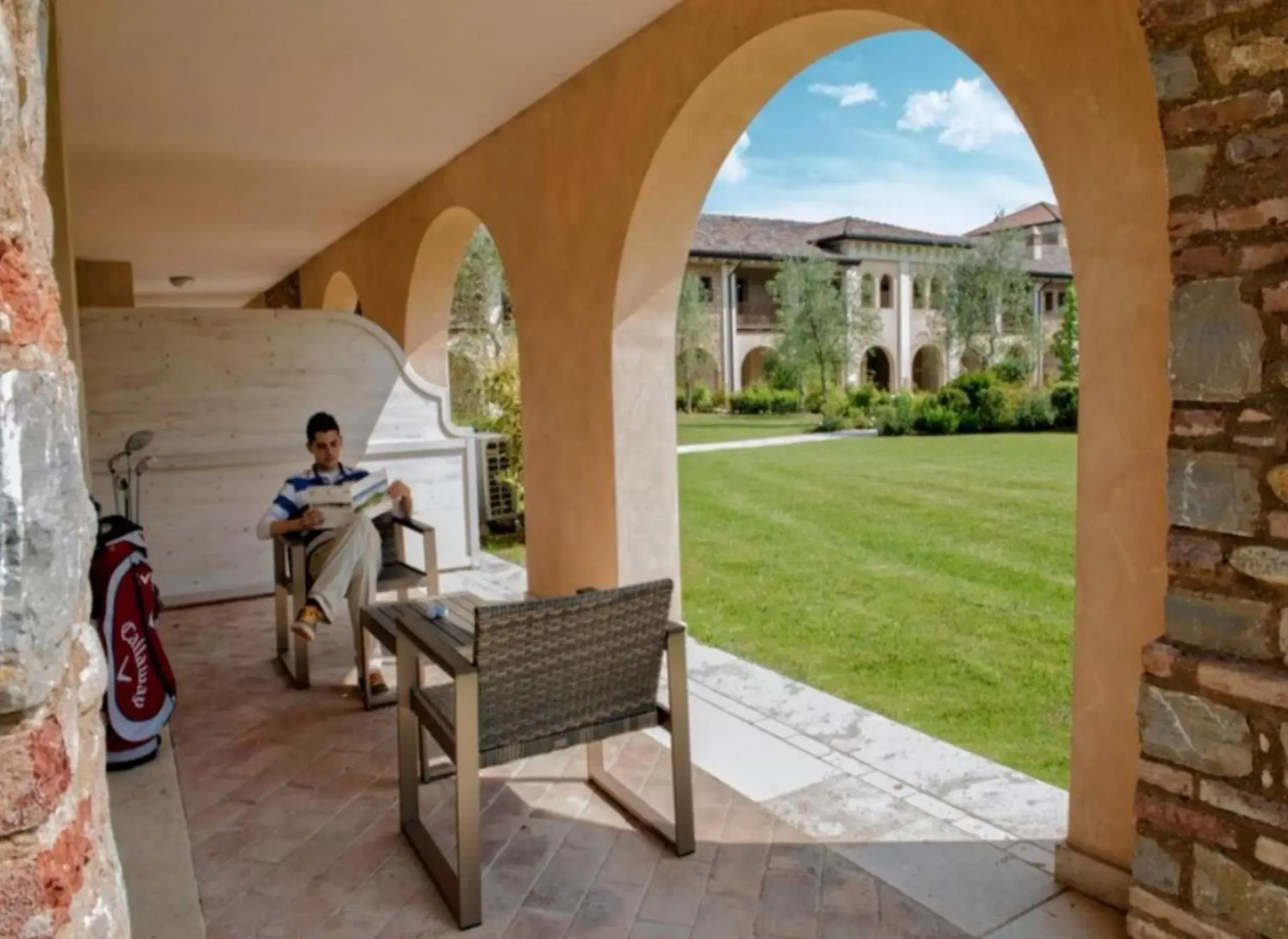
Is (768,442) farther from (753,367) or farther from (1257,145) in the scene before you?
(1257,145)

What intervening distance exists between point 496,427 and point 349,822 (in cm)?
620

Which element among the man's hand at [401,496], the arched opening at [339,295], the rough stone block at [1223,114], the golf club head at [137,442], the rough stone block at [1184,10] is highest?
the arched opening at [339,295]

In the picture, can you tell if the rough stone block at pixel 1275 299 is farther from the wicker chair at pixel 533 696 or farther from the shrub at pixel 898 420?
the shrub at pixel 898 420

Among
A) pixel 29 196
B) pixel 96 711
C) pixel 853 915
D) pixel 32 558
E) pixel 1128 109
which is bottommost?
pixel 853 915

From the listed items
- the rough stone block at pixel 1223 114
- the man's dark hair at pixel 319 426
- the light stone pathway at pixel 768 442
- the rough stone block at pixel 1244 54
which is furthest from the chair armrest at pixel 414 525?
the light stone pathway at pixel 768 442

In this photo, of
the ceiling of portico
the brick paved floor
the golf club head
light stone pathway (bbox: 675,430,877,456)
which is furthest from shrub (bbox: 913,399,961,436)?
the brick paved floor

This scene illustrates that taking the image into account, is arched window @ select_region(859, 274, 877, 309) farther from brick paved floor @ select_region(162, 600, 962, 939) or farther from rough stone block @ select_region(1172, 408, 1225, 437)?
rough stone block @ select_region(1172, 408, 1225, 437)

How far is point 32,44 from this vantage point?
3.29 ft

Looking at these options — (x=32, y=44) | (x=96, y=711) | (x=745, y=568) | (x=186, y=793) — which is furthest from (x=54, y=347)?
(x=745, y=568)

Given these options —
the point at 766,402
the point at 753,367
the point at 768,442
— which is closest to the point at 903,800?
the point at 768,442

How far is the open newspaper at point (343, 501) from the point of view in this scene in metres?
4.59

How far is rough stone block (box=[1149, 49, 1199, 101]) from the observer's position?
6.90ft

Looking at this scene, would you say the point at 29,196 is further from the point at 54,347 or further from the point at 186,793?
the point at 186,793

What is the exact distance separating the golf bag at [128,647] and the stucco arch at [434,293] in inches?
166
